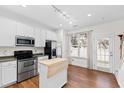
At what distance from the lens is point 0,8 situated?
342cm

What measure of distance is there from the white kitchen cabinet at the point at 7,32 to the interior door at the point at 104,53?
430cm

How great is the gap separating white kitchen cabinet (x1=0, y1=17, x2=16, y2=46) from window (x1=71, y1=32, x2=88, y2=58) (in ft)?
13.7

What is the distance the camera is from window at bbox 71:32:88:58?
246 inches

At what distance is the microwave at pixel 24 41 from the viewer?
384cm

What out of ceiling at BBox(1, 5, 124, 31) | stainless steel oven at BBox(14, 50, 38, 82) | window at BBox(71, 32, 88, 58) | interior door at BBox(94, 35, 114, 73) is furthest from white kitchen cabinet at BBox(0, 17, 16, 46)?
interior door at BBox(94, 35, 114, 73)

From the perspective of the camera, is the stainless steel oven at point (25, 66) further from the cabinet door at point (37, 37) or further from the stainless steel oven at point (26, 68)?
the cabinet door at point (37, 37)

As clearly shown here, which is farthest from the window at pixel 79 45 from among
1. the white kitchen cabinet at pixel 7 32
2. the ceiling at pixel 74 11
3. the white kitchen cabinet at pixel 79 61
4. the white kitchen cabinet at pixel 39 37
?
the white kitchen cabinet at pixel 7 32

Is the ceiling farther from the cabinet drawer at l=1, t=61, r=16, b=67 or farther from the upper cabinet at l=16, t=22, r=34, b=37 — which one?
the cabinet drawer at l=1, t=61, r=16, b=67

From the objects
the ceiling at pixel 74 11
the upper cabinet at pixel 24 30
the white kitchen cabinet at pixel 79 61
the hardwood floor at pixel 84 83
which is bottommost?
the hardwood floor at pixel 84 83

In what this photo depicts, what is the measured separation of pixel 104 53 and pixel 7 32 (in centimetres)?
472

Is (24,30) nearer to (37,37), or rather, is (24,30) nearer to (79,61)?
(37,37)
